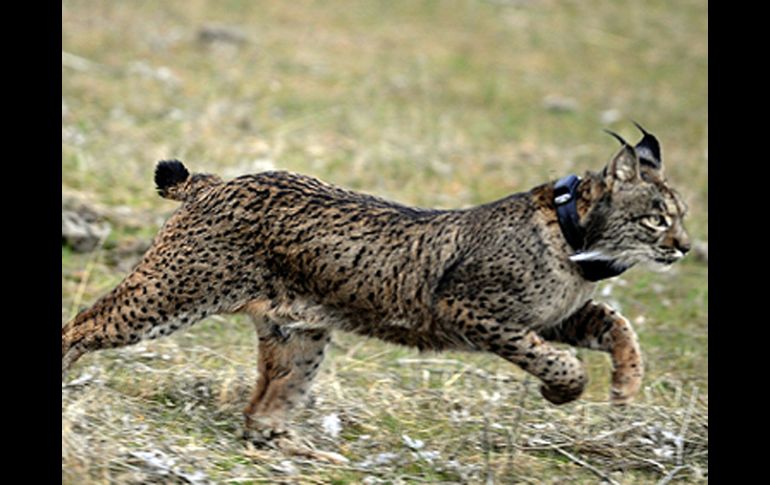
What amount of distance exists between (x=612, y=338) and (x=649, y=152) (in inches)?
34.2

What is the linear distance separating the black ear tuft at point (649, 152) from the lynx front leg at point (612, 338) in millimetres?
696

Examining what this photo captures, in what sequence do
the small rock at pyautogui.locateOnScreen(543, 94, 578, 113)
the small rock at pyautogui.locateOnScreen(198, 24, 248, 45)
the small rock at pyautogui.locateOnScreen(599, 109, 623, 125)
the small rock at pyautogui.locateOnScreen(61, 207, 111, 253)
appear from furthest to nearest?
1. the small rock at pyautogui.locateOnScreen(198, 24, 248, 45)
2. the small rock at pyautogui.locateOnScreen(543, 94, 578, 113)
3. the small rock at pyautogui.locateOnScreen(599, 109, 623, 125)
4. the small rock at pyautogui.locateOnScreen(61, 207, 111, 253)

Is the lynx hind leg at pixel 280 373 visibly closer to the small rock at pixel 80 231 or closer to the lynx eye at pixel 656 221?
the lynx eye at pixel 656 221

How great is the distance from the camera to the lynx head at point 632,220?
5.84 meters

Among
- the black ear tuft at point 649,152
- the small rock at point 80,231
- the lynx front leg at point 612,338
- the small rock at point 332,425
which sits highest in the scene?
the black ear tuft at point 649,152

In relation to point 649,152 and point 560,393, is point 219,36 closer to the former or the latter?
point 649,152

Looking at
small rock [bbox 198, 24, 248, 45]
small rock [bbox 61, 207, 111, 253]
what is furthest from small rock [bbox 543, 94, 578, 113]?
small rock [bbox 61, 207, 111, 253]

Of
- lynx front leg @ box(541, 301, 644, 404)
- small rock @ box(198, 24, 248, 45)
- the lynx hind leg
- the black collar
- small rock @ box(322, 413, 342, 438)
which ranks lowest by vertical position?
small rock @ box(322, 413, 342, 438)

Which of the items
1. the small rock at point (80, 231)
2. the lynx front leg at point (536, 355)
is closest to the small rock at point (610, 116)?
the small rock at point (80, 231)

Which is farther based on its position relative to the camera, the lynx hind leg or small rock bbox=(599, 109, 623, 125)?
small rock bbox=(599, 109, 623, 125)

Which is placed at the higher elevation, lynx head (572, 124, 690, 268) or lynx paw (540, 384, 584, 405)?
lynx head (572, 124, 690, 268)

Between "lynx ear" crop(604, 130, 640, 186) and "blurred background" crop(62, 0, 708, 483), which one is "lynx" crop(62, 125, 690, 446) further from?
"blurred background" crop(62, 0, 708, 483)

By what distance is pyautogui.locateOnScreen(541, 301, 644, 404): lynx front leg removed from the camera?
6.03 metres
